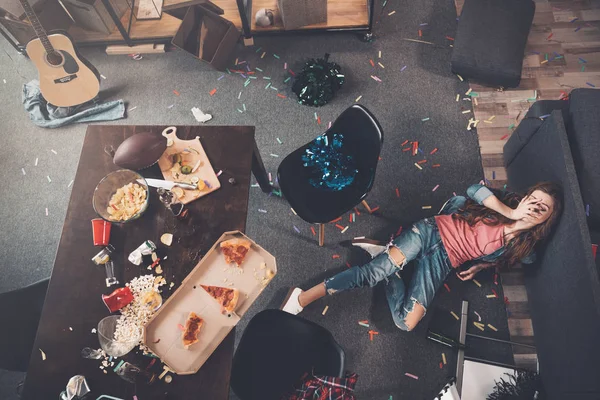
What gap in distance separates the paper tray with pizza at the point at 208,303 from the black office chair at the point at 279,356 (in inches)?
12.9

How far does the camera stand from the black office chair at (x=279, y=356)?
216 cm

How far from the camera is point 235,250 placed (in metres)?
2.05

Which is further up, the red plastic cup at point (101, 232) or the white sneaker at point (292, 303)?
the red plastic cup at point (101, 232)

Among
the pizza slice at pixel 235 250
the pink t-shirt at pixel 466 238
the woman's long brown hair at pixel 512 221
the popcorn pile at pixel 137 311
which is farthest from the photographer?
the pink t-shirt at pixel 466 238

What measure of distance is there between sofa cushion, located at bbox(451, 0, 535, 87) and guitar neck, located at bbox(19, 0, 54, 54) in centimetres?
322

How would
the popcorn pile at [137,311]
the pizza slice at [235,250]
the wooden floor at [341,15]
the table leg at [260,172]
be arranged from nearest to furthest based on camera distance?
1. the popcorn pile at [137,311]
2. the pizza slice at [235,250]
3. the table leg at [260,172]
4. the wooden floor at [341,15]

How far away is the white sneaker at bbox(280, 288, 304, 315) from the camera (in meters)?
2.79

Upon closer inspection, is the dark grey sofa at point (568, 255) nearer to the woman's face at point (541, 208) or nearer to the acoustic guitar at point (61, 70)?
the woman's face at point (541, 208)

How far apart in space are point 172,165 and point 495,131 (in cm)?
254

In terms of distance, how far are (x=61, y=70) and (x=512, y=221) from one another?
137 inches

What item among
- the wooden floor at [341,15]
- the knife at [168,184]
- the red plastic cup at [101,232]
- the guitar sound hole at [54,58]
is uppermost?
the wooden floor at [341,15]

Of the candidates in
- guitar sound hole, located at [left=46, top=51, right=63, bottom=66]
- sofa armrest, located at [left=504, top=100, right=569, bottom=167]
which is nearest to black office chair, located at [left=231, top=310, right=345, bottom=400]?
sofa armrest, located at [left=504, top=100, right=569, bottom=167]

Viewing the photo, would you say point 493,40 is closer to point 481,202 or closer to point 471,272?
point 481,202

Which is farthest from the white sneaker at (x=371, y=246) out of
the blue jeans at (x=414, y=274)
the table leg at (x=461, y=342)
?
the table leg at (x=461, y=342)
